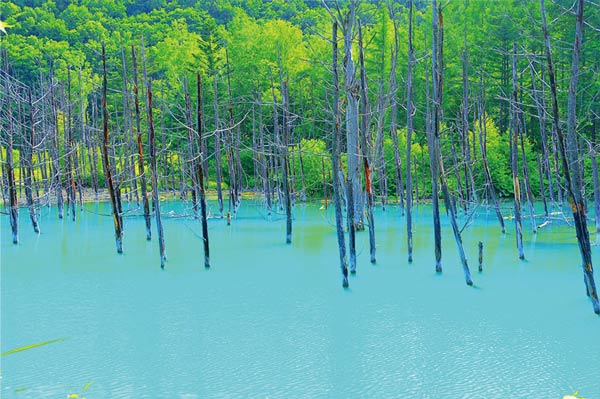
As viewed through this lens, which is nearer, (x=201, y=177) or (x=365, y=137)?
(x=201, y=177)

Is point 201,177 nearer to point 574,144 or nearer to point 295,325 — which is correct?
point 295,325

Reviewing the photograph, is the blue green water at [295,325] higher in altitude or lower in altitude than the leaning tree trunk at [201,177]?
lower

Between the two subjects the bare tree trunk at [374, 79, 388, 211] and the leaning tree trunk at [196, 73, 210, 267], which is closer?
the leaning tree trunk at [196, 73, 210, 267]

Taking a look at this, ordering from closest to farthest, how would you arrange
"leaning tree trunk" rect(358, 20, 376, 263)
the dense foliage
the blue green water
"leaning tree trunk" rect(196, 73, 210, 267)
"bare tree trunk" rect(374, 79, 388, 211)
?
the blue green water
"leaning tree trunk" rect(358, 20, 376, 263)
"leaning tree trunk" rect(196, 73, 210, 267)
"bare tree trunk" rect(374, 79, 388, 211)
the dense foliage

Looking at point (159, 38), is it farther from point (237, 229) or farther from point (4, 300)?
point (4, 300)

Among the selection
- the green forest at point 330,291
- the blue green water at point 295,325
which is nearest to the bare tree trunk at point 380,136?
the green forest at point 330,291

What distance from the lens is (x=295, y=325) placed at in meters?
12.6

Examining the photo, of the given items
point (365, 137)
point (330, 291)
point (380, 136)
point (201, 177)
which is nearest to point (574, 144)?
point (330, 291)

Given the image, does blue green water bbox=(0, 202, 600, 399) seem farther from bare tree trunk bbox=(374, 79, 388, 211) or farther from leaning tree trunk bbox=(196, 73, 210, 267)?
bare tree trunk bbox=(374, 79, 388, 211)

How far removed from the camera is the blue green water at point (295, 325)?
31.0ft

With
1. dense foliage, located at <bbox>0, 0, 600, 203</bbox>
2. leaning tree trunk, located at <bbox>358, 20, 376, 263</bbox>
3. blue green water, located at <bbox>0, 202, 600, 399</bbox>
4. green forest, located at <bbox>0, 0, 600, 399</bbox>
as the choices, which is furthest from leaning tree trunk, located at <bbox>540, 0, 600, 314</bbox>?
dense foliage, located at <bbox>0, 0, 600, 203</bbox>

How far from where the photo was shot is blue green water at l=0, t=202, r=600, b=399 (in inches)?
372

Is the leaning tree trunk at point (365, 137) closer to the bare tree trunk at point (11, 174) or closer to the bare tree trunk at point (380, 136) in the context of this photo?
the bare tree trunk at point (380, 136)

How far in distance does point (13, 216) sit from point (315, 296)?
43.8 feet
